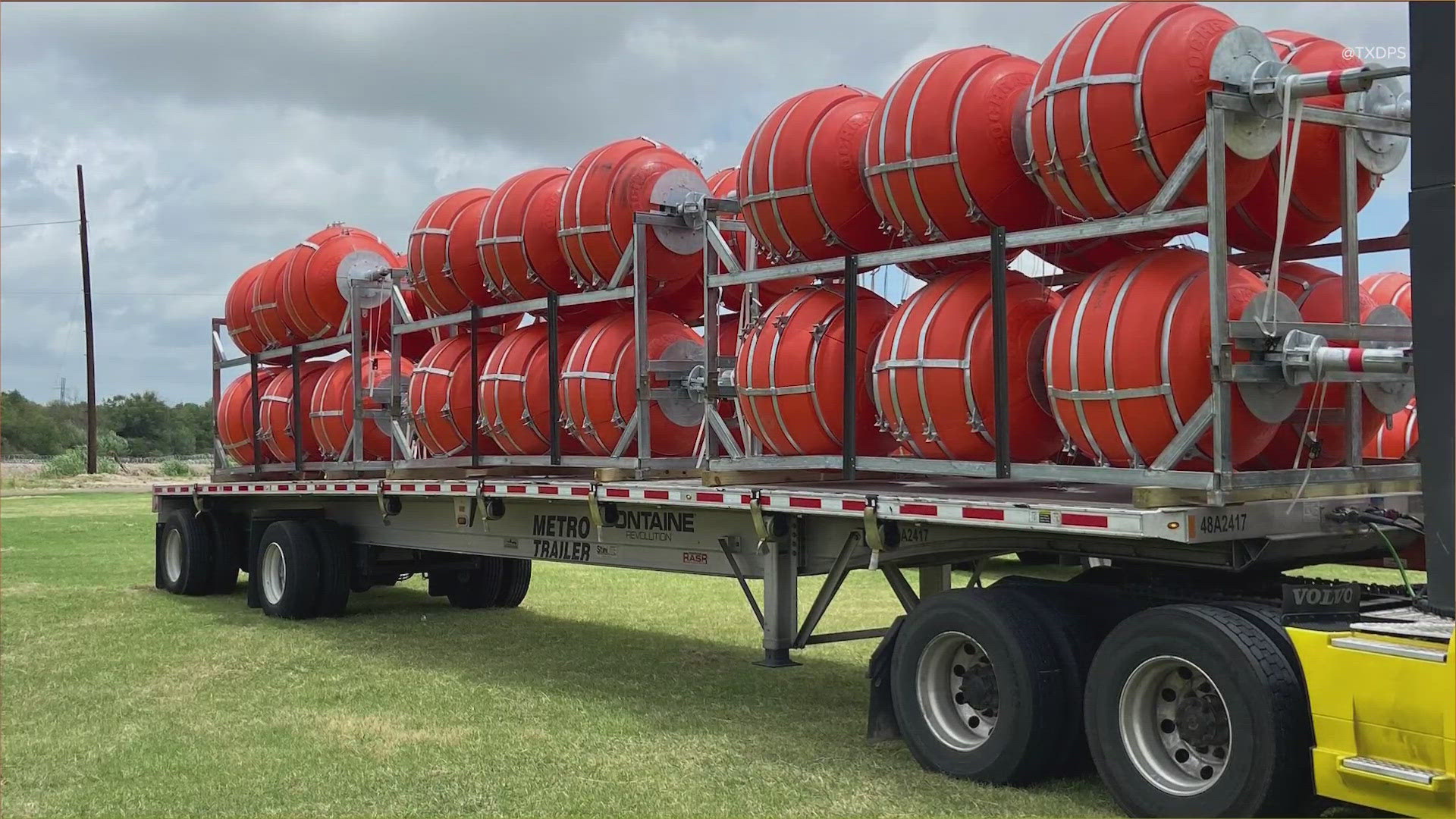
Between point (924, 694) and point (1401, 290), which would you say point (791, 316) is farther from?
point (1401, 290)

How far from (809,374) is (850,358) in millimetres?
272

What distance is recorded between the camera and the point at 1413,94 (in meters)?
4.80

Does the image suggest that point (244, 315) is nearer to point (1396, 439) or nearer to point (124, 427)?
point (1396, 439)

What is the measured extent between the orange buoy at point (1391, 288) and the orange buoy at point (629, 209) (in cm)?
407

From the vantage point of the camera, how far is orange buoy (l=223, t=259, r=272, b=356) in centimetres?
1344

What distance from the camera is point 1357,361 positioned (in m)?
5.30

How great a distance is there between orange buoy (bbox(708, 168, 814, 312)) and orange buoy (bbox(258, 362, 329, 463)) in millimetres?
4685

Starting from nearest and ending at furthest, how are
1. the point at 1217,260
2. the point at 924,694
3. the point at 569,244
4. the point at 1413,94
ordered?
the point at 1413,94 < the point at 1217,260 < the point at 924,694 < the point at 569,244

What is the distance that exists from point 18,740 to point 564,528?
3.49 metres

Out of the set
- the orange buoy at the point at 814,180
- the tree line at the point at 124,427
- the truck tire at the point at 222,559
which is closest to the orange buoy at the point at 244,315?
the truck tire at the point at 222,559

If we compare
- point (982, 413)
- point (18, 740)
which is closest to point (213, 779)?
point (18, 740)

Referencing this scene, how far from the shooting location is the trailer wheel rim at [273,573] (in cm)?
1243

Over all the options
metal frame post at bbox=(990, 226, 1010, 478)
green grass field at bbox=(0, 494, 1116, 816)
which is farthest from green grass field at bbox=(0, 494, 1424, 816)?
metal frame post at bbox=(990, 226, 1010, 478)

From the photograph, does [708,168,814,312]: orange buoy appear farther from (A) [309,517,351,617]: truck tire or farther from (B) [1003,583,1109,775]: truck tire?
(A) [309,517,351,617]: truck tire
